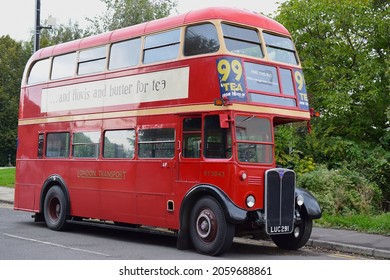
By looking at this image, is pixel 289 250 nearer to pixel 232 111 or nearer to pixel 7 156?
pixel 232 111

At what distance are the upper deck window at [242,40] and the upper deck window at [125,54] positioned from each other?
241 centimetres

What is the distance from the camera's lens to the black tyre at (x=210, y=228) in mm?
10555

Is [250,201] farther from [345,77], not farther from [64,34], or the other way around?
[64,34]

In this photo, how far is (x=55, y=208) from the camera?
15008 millimetres

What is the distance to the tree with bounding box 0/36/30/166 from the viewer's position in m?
56.6

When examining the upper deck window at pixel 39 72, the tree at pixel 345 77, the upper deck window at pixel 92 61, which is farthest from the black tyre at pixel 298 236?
the tree at pixel 345 77

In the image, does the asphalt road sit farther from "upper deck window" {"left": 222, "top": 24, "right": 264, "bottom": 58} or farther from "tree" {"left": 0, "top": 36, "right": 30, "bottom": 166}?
"tree" {"left": 0, "top": 36, "right": 30, "bottom": 166}

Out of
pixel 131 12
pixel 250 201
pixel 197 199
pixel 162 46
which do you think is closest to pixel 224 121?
pixel 250 201

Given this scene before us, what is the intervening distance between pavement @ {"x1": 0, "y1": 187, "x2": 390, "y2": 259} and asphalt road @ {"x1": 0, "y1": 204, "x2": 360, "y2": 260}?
0.28m

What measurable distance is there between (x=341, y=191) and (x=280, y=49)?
637 cm

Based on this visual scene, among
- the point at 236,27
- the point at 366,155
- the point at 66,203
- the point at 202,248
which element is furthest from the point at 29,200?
the point at 366,155

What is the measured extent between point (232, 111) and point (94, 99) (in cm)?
435

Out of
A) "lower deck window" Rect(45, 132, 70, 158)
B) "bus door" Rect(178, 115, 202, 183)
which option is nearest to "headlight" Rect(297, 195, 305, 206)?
"bus door" Rect(178, 115, 202, 183)

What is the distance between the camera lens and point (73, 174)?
47.1 feet
